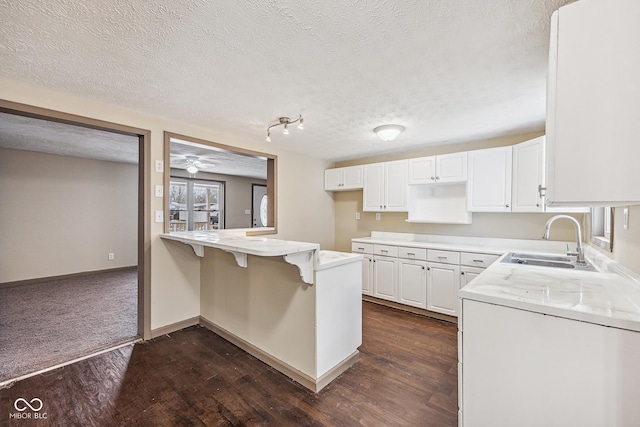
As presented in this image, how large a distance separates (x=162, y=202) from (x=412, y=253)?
2.94 meters

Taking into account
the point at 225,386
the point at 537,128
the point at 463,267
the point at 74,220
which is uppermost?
the point at 537,128

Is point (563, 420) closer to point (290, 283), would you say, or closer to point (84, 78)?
point (290, 283)

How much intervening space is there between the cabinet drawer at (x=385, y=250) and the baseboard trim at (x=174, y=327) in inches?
93.9

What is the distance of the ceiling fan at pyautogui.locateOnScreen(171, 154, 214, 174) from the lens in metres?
5.06

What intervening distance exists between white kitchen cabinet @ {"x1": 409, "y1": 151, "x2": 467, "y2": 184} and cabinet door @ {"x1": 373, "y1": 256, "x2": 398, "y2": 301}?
116 centimetres

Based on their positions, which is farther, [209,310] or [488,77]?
[209,310]

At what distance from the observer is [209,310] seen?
122 inches

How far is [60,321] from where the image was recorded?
3174 mm

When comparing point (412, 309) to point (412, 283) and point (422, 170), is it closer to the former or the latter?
A: point (412, 283)

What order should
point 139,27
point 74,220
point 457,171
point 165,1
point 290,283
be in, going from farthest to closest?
1. point 74,220
2. point 457,171
3. point 290,283
4. point 139,27
5. point 165,1

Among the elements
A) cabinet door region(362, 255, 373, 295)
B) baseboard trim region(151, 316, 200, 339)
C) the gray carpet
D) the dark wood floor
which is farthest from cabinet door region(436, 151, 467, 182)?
the gray carpet

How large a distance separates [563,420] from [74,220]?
22.4 ft

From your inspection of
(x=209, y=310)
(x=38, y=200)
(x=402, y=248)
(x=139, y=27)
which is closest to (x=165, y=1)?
(x=139, y=27)

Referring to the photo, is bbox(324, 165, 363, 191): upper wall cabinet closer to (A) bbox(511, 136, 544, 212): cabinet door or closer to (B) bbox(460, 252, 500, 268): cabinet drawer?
(B) bbox(460, 252, 500, 268): cabinet drawer
